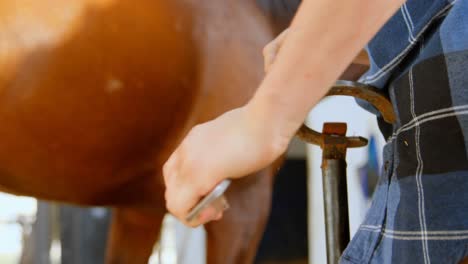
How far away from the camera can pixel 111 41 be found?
0.73 meters

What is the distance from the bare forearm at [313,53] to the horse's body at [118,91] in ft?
1.60

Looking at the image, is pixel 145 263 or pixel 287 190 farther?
pixel 287 190

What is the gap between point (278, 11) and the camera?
85cm

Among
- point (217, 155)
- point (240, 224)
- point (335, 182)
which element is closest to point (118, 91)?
point (240, 224)

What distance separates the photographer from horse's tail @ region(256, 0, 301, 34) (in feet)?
2.76

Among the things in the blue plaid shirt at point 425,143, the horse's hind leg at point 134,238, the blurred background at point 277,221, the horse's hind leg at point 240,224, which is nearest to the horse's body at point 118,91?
the horse's hind leg at point 240,224

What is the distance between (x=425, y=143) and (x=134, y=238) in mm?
719

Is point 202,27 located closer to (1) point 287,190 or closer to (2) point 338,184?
(2) point 338,184

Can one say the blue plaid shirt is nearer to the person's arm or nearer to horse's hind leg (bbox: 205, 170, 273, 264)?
the person's arm

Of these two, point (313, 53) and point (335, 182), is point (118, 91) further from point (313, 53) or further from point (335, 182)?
point (313, 53)

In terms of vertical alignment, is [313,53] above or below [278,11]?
below

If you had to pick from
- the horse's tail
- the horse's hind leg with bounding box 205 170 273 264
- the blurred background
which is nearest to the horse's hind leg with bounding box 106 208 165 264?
the blurred background

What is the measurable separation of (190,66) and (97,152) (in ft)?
0.54

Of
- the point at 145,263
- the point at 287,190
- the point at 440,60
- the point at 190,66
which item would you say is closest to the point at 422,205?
the point at 440,60
